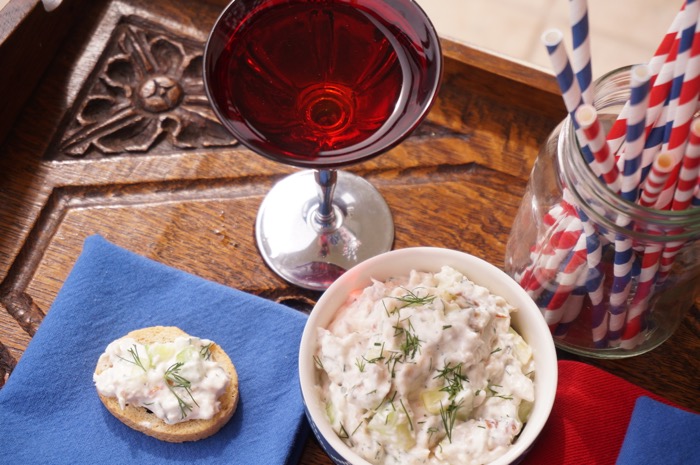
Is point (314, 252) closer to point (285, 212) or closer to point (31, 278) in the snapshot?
point (285, 212)

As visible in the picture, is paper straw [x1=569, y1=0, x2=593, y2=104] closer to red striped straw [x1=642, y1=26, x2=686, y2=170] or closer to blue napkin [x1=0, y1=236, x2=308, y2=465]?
red striped straw [x1=642, y1=26, x2=686, y2=170]

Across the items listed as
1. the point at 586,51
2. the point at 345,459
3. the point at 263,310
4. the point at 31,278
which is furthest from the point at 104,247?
the point at 586,51

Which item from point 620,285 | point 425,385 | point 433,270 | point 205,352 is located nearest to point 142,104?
point 205,352

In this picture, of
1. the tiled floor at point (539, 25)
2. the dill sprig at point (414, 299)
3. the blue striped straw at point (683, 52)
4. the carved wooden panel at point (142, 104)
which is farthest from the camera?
the tiled floor at point (539, 25)

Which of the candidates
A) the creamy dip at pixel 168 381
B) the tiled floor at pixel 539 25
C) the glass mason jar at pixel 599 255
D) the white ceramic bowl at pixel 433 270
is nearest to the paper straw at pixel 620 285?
the glass mason jar at pixel 599 255

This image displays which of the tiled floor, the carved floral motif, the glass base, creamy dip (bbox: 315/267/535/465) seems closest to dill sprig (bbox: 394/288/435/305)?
creamy dip (bbox: 315/267/535/465)

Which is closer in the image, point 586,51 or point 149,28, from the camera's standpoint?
point 586,51

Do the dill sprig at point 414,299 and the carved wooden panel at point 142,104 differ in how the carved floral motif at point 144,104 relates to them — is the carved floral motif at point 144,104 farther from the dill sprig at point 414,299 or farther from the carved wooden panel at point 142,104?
the dill sprig at point 414,299
